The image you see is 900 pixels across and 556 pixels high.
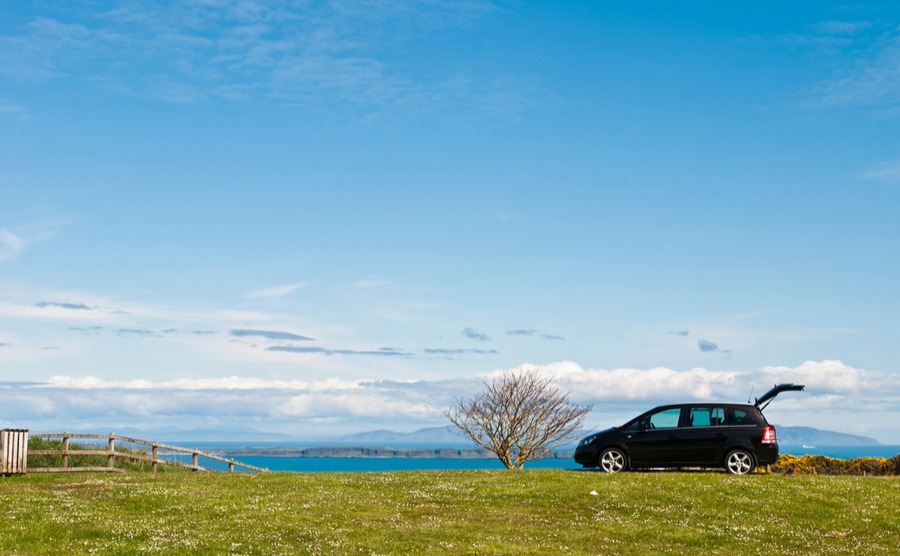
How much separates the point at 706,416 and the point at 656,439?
1890 mm

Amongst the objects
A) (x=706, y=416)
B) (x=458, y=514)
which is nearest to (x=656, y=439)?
(x=706, y=416)

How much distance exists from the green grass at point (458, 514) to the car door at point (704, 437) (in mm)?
923

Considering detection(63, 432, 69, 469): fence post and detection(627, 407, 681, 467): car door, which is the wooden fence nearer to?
detection(63, 432, 69, 469): fence post

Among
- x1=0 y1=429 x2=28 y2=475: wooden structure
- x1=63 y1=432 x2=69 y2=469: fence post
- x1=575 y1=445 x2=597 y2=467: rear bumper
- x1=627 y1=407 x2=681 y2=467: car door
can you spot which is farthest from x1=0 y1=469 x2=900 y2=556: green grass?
x1=63 y1=432 x2=69 y2=469: fence post

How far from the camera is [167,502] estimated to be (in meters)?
25.7

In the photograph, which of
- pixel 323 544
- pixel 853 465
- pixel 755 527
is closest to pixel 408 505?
pixel 323 544

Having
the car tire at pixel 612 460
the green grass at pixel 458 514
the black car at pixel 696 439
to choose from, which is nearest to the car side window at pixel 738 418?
the black car at pixel 696 439

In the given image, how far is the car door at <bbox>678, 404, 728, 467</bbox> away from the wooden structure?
24.6 meters

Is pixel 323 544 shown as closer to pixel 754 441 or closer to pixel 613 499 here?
pixel 613 499

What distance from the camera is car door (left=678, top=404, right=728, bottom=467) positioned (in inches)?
1224

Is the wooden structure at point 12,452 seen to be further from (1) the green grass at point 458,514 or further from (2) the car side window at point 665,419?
(2) the car side window at point 665,419

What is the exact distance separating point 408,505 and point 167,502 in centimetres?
682

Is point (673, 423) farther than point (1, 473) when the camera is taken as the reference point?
No

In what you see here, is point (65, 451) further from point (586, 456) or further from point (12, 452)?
point (586, 456)
